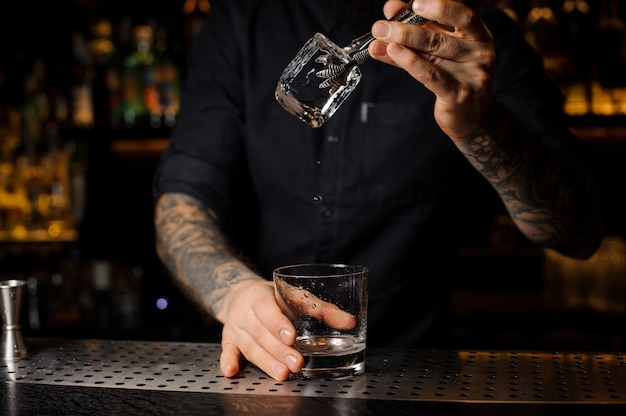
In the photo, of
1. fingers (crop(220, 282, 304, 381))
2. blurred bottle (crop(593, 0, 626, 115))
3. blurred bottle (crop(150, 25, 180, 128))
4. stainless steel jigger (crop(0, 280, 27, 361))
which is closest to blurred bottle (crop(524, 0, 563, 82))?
blurred bottle (crop(593, 0, 626, 115))

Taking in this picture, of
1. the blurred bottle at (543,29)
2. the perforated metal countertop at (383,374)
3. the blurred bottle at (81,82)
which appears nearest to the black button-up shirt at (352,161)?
the perforated metal countertop at (383,374)

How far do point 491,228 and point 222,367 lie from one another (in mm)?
2315

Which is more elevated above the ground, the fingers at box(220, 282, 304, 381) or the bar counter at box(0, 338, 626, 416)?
the fingers at box(220, 282, 304, 381)

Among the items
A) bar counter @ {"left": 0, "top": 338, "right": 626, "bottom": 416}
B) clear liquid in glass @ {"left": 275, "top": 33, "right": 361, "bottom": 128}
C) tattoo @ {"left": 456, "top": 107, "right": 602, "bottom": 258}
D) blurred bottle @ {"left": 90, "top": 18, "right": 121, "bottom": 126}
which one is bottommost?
bar counter @ {"left": 0, "top": 338, "right": 626, "bottom": 416}

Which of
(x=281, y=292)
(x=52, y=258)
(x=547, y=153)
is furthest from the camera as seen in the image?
(x=52, y=258)

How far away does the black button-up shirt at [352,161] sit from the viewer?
1957 millimetres

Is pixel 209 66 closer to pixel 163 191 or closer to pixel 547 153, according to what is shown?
pixel 163 191

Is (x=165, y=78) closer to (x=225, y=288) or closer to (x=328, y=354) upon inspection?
(x=225, y=288)

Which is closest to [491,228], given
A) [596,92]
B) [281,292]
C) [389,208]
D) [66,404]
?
[596,92]

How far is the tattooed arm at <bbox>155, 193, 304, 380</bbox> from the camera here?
123 centimetres

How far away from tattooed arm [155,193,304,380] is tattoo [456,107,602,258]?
1.54 ft

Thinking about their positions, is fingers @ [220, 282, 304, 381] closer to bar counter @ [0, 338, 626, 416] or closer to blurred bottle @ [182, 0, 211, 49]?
bar counter @ [0, 338, 626, 416]

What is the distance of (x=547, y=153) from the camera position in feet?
5.60

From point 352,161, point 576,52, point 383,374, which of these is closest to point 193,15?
point 576,52
